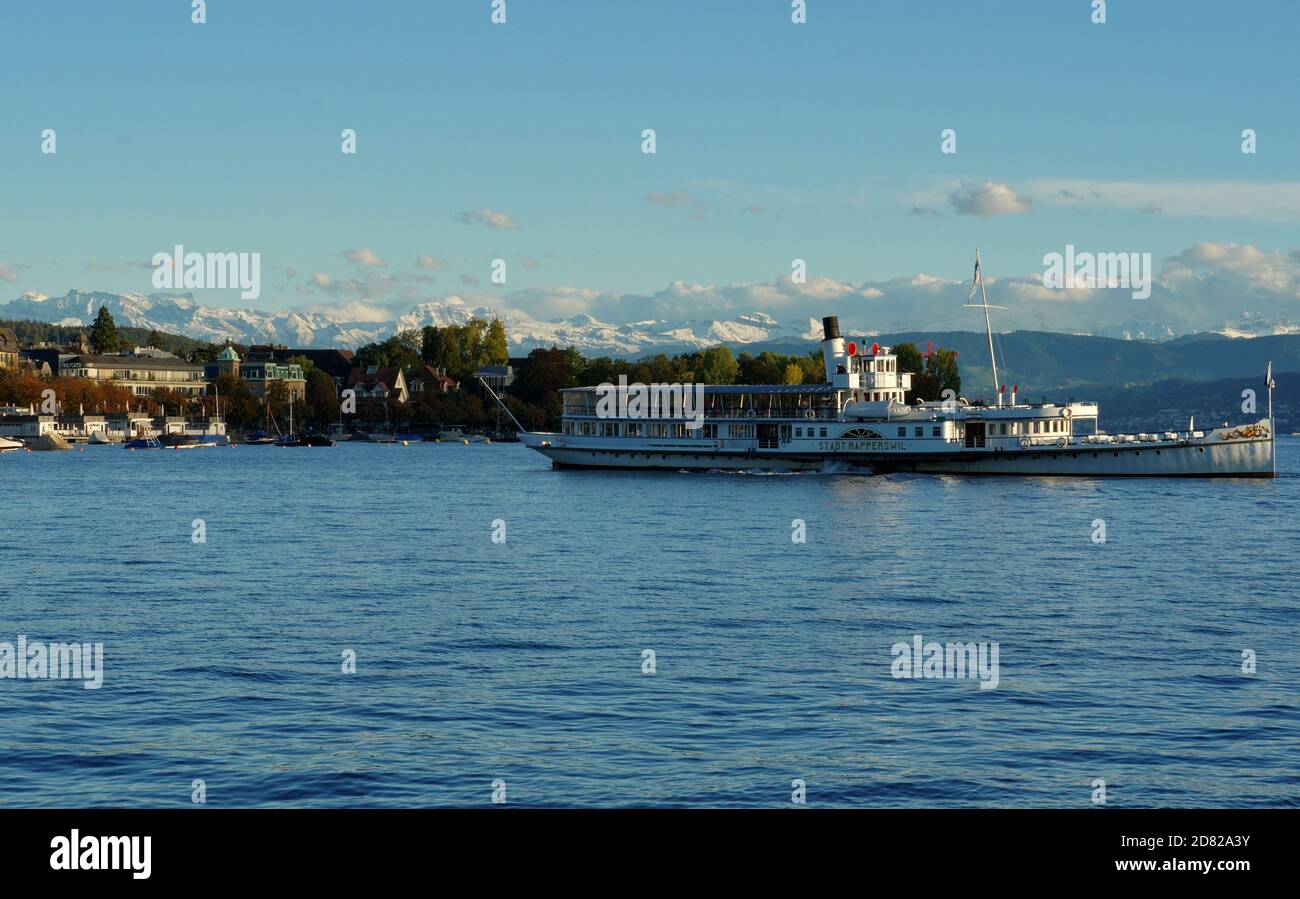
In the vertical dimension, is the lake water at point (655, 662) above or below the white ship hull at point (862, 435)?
below

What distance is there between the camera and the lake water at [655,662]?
21.7m

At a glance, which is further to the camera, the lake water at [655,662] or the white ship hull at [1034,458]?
the white ship hull at [1034,458]

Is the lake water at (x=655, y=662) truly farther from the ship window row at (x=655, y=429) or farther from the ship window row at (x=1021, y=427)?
the ship window row at (x=655, y=429)

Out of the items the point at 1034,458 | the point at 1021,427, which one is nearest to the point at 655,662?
the point at 1034,458

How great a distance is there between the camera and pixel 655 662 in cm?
3181

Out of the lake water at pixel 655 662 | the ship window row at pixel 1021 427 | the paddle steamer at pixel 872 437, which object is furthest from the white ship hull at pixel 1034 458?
the lake water at pixel 655 662

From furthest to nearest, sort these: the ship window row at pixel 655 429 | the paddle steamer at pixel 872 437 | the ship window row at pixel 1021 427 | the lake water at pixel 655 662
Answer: the ship window row at pixel 655 429
the ship window row at pixel 1021 427
the paddle steamer at pixel 872 437
the lake water at pixel 655 662

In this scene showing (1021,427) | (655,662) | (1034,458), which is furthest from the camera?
(1021,427)

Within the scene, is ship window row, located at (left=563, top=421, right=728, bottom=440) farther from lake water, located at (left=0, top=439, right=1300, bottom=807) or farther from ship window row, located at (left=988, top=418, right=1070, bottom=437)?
lake water, located at (left=0, top=439, right=1300, bottom=807)

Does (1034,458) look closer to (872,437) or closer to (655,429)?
(872,437)

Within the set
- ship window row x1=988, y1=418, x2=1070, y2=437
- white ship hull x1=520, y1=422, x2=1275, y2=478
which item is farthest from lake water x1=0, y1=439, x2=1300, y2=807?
ship window row x1=988, y1=418, x2=1070, y2=437

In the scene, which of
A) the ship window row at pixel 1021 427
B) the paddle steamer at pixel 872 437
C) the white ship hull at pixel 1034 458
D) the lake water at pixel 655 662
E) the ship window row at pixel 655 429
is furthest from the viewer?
the ship window row at pixel 655 429
